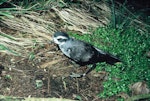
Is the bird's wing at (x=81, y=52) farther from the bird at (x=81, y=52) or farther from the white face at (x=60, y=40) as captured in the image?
the white face at (x=60, y=40)

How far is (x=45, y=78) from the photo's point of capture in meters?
5.58

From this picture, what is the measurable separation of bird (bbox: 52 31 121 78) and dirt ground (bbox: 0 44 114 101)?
0.17m

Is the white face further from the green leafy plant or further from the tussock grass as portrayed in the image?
the green leafy plant

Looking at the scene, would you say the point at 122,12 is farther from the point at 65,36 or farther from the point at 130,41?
the point at 65,36

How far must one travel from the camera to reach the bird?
575 centimetres

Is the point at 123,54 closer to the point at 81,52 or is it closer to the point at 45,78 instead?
the point at 81,52

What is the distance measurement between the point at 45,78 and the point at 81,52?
754 mm

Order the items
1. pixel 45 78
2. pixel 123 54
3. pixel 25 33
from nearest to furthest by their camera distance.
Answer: pixel 45 78
pixel 123 54
pixel 25 33

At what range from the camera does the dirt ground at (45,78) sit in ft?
17.5

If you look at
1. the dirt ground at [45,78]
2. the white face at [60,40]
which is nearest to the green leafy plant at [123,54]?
the dirt ground at [45,78]

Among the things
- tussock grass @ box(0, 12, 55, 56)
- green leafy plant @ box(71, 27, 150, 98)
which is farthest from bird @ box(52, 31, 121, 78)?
tussock grass @ box(0, 12, 55, 56)

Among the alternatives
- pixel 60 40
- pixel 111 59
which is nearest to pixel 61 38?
pixel 60 40

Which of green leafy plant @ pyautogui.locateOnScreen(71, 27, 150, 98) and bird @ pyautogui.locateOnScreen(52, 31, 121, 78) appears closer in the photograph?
green leafy plant @ pyautogui.locateOnScreen(71, 27, 150, 98)

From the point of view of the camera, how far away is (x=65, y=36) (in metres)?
A: 5.80
